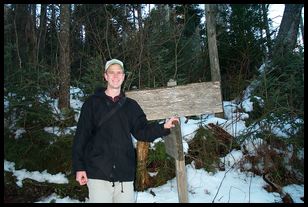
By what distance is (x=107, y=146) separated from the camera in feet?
11.5

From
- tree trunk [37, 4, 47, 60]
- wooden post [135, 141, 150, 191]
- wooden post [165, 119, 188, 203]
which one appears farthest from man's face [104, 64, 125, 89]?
tree trunk [37, 4, 47, 60]

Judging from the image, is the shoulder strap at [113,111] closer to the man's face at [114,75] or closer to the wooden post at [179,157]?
the man's face at [114,75]

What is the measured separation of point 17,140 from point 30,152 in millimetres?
359

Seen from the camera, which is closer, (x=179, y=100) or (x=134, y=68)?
(x=179, y=100)

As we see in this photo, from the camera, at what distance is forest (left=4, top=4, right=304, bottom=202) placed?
6.46 m

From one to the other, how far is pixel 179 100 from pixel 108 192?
1437 millimetres

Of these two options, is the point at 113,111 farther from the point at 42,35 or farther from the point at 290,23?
the point at 290,23

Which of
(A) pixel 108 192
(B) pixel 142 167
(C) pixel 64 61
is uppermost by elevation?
(C) pixel 64 61

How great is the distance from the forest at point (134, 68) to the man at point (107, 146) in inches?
108

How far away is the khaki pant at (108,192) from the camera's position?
3424mm

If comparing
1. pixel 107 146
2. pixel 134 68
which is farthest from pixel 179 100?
pixel 134 68

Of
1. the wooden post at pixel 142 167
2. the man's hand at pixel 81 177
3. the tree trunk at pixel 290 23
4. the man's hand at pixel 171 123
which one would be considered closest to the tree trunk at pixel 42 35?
the wooden post at pixel 142 167

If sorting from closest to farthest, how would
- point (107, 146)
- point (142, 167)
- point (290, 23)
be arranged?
point (107, 146) → point (142, 167) → point (290, 23)

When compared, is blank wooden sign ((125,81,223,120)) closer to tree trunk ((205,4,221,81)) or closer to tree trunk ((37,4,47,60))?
tree trunk ((205,4,221,81))
